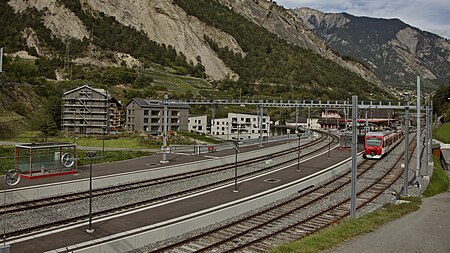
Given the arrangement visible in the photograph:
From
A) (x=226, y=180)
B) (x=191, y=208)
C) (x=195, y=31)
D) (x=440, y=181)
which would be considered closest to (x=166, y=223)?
(x=191, y=208)

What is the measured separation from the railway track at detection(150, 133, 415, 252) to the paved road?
3.28m

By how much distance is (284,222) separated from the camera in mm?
20250

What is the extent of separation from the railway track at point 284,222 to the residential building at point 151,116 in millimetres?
42965

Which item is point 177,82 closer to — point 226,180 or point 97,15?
point 97,15

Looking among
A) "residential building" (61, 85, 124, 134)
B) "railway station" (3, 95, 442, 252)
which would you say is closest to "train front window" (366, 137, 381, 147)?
"railway station" (3, 95, 442, 252)

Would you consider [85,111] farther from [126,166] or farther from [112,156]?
[126,166]

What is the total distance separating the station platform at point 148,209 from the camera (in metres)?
15.2

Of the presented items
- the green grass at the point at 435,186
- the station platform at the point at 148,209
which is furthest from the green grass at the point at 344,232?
the green grass at the point at 435,186

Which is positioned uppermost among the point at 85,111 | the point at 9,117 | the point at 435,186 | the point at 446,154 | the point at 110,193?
the point at 85,111

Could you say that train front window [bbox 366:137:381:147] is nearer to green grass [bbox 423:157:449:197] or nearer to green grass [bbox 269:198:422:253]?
green grass [bbox 423:157:449:197]

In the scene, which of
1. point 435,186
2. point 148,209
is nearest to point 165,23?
point 435,186

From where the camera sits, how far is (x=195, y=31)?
169750mm

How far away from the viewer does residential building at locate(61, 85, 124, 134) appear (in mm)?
57031

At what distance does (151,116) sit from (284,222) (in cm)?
5194
